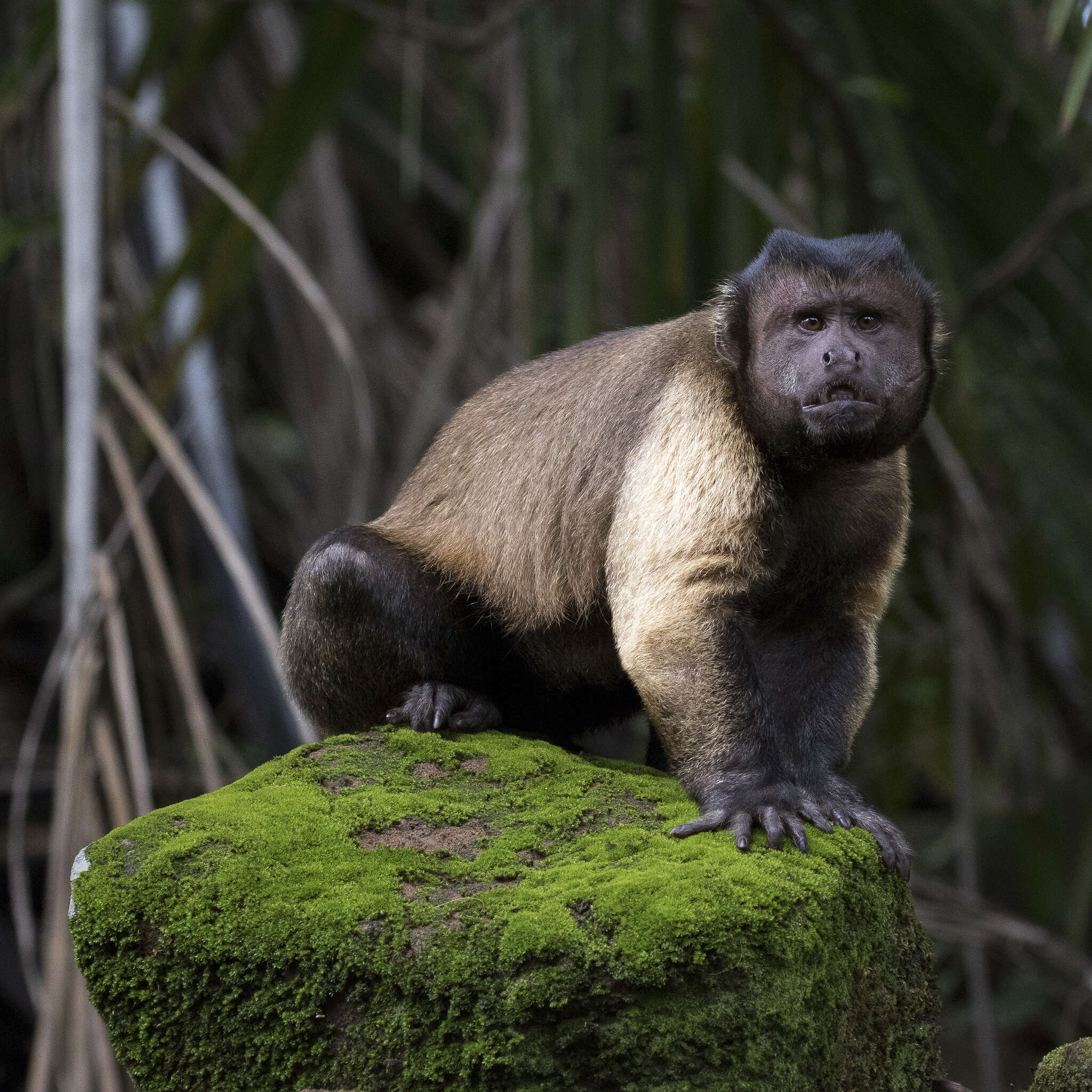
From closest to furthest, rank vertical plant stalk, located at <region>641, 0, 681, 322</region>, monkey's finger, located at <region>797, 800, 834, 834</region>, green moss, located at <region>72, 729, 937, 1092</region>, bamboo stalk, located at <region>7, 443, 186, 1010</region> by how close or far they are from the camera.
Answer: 1. green moss, located at <region>72, 729, 937, 1092</region>
2. monkey's finger, located at <region>797, 800, 834, 834</region>
3. bamboo stalk, located at <region>7, 443, 186, 1010</region>
4. vertical plant stalk, located at <region>641, 0, 681, 322</region>

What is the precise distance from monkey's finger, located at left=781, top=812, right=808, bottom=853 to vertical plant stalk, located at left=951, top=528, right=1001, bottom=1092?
11.4 ft

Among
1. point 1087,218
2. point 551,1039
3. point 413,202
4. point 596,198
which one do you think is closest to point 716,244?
point 596,198

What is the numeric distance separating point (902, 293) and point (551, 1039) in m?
2.46

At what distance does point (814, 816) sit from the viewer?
3299 mm

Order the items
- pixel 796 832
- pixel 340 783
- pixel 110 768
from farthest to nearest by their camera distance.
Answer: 1. pixel 110 768
2. pixel 340 783
3. pixel 796 832

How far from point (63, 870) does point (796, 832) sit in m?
2.17

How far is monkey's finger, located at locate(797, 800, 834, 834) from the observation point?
10.7ft

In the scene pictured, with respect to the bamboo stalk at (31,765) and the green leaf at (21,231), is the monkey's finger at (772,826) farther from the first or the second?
the green leaf at (21,231)

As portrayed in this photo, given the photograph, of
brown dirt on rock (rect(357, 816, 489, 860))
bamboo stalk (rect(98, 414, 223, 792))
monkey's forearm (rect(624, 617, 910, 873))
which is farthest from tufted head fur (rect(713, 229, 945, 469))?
bamboo stalk (rect(98, 414, 223, 792))

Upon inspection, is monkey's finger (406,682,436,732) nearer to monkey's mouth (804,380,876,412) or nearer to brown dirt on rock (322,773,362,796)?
brown dirt on rock (322,773,362,796)

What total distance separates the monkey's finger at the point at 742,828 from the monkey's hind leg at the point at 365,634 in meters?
1.11

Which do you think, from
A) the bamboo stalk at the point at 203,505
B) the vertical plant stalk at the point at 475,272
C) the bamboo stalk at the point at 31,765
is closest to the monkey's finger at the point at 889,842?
the bamboo stalk at the point at 203,505

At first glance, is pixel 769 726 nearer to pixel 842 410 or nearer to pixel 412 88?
pixel 842 410

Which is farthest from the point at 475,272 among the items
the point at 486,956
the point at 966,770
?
the point at 486,956
